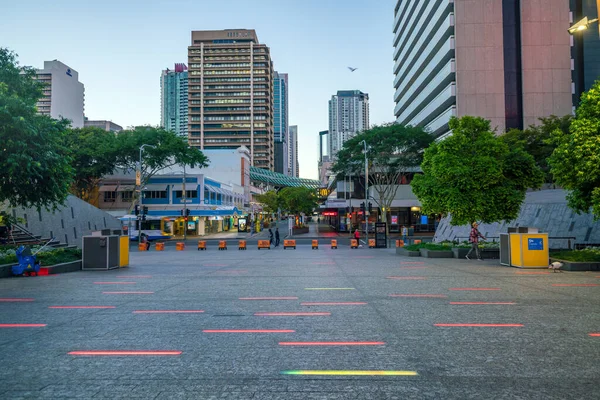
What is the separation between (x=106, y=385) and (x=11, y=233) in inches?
1115

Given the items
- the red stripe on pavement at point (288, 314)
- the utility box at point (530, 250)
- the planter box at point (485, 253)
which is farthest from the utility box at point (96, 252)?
the planter box at point (485, 253)

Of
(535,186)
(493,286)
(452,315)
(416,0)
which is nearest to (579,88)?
(416,0)

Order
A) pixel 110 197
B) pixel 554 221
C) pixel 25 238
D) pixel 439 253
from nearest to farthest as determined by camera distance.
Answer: pixel 439 253 → pixel 554 221 → pixel 25 238 → pixel 110 197

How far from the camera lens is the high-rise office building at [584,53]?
203 ft

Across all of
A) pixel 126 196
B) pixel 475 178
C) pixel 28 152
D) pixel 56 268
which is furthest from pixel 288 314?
pixel 126 196

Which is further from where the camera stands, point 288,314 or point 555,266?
point 555,266

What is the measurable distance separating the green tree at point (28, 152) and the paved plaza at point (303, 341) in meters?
6.25

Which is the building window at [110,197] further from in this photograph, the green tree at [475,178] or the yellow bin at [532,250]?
the yellow bin at [532,250]

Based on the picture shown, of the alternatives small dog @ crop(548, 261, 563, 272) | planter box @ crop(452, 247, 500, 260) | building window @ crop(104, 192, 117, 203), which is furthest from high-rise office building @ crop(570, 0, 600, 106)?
building window @ crop(104, 192, 117, 203)

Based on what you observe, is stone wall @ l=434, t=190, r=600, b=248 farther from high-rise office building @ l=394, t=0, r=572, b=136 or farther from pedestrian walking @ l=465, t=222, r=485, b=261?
high-rise office building @ l=394, t=0, r=572, b=136

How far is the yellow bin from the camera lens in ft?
62.4

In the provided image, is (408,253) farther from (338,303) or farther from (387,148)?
(387,148)

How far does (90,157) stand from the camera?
54.4m

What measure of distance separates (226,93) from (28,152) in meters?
142
